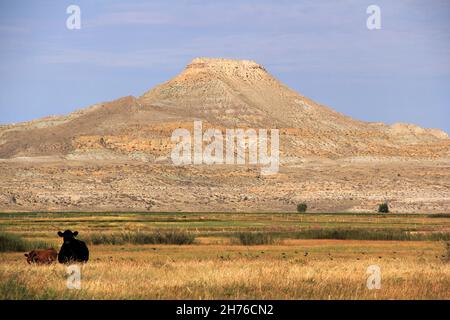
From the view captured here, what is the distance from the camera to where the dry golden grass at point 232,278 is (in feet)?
86.5

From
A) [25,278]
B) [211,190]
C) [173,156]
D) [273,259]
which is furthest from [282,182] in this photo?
[25,278]

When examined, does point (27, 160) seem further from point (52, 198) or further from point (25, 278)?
point (25, 278)

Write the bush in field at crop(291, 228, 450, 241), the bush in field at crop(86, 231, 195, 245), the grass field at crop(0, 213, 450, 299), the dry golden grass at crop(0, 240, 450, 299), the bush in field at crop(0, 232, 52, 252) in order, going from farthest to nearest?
the bush in field at crop(291, 228, 450, 241) < the bush in field at crop(86, 231, 195, 245) < the bush in field at crop(0, 232, 52, 252) < the grass field at crop(0, 213, 450, 299) < the dry golden grass at crop(0, 240, 450, 299)

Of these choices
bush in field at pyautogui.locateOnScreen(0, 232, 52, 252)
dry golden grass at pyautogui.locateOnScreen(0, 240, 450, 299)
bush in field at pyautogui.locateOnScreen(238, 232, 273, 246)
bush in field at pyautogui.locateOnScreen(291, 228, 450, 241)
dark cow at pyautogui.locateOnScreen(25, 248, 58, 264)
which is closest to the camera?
dry golden grass at pyautogui.locateOnScreen(0, 240, 450, 299)

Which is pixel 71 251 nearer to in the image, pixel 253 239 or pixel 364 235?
pixel 253 239

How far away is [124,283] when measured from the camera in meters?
28.2

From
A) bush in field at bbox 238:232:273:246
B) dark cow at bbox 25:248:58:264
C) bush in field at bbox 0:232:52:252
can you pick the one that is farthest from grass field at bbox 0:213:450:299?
dark cow at bbox 25:248:58:264

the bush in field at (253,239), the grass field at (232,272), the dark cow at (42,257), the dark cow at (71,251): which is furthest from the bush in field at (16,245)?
the dark cow at (71,251)

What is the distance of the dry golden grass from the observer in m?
26.4

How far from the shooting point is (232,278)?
98.1 ft

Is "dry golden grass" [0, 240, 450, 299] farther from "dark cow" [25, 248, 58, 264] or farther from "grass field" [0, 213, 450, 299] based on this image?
"dark cow" [25, 248, 58, 264]

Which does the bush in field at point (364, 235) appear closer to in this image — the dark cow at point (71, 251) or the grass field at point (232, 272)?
the grass field at point (232, 272)

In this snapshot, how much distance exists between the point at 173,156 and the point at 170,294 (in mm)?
160862

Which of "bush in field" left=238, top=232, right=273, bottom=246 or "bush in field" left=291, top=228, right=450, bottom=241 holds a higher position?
"bush in field" left=238, top=232, right=273, bottom=246
